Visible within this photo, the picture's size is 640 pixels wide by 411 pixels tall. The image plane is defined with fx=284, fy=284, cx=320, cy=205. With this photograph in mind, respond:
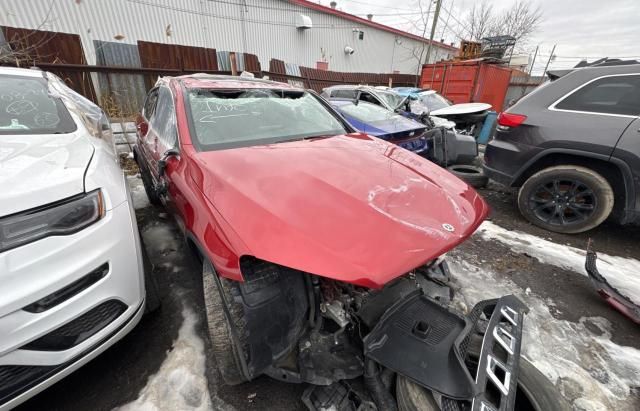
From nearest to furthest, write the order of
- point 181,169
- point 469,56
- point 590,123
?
1. point 181,169
2. point 590,123
3. point 469,56

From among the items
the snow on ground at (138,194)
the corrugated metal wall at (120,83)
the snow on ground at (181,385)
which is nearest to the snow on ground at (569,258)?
the snow on ground at (181,385)

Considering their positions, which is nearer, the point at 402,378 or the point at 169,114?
the point at 402,378

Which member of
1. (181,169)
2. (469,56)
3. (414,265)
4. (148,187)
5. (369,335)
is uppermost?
(469,56)

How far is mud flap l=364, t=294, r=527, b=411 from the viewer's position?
1.22 metres

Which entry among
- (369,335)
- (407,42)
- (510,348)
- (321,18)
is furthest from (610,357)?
(407,42)

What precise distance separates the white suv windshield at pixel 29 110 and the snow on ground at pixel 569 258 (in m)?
4.25

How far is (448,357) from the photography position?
135 cm

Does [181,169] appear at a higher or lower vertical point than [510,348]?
higher

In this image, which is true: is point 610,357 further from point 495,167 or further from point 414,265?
point 495,167

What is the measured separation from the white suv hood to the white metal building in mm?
7982

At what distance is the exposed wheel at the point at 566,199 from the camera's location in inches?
123

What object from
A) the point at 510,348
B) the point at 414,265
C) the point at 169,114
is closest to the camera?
the point at 414,265

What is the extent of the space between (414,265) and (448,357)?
54 centimetres

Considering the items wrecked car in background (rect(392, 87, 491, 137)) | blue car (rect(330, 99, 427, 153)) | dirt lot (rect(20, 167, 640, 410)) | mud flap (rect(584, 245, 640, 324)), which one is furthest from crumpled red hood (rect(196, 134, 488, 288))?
wrecked car in background (rect(392, 87, 491, 137))
